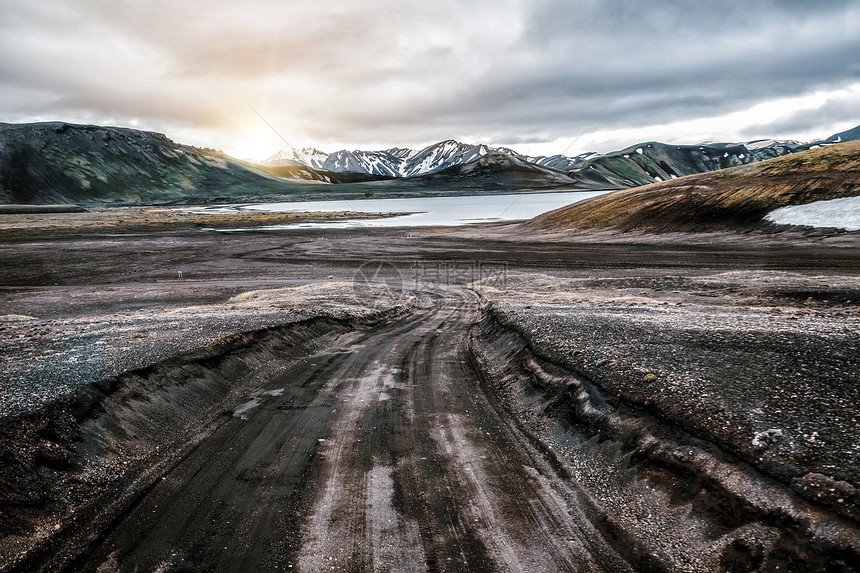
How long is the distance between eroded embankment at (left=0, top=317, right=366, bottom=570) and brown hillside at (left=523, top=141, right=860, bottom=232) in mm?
49979

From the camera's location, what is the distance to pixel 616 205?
61.5 meters

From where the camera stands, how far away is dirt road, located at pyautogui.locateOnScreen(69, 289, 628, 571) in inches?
217

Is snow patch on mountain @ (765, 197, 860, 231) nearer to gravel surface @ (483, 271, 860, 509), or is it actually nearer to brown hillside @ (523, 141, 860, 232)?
brown hillside @ (523, 141, 860, 232)

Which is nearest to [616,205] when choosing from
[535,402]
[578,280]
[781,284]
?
[578,280]

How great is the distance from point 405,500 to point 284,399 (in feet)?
16.3

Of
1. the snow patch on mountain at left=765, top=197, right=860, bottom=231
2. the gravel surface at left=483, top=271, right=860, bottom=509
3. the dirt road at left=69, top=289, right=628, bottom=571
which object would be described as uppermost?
the snow patch on mountain at left=765, top=197, right=860, bottom=231

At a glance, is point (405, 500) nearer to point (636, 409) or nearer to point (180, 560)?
point (180, 560)

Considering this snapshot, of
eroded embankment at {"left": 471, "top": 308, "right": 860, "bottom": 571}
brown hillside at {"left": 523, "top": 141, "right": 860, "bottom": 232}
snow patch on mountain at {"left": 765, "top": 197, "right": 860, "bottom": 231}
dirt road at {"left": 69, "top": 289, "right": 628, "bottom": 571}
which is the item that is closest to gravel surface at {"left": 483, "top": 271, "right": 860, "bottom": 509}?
eroded embankment at {"left": 471, "top": 308, "right": 860, "bottom": 571}

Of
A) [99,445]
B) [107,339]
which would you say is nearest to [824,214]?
[107,339]

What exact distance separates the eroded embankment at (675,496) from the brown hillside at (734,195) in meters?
46.3

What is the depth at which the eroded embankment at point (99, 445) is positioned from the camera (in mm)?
5781

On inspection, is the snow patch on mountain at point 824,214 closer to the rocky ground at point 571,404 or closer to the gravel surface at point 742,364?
the rocky ground at point 571,404

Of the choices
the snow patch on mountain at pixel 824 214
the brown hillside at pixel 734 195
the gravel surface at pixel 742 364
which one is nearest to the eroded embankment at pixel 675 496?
the gravel surface at pixel 742 364

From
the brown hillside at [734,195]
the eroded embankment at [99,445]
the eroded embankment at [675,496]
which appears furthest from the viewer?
the brown hillside at [734,195]
